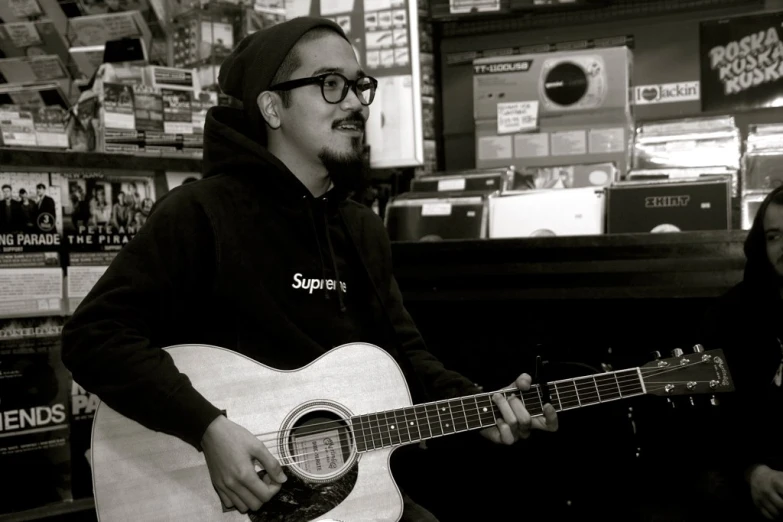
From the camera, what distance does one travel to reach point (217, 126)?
177 cm

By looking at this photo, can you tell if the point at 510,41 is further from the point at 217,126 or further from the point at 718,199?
the point at 217,126

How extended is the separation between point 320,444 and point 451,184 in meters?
1.50

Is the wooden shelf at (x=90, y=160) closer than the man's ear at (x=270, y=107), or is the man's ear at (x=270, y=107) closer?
the man's ear at (x=270, y=107)

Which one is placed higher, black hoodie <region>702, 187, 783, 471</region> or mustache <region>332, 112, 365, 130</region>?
mustache <region>332, 112, 365, 130</region>

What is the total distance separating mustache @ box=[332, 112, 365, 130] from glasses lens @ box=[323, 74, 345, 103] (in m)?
0.05

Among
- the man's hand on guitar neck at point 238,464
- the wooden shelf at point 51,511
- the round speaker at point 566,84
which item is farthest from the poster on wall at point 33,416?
the round speaker at point 566,84

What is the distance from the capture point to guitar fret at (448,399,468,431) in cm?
163

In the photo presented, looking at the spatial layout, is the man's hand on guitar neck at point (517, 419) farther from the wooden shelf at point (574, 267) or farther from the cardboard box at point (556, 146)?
the cardboard box at point (556, 146)

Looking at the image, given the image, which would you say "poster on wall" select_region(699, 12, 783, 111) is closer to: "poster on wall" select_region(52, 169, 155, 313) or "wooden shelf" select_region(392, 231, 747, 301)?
"wooden shelf" select_region(392, 231, 747, 301)

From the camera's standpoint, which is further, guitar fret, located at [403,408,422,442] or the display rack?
the display rack

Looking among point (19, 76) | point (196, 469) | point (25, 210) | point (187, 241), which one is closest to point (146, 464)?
point (196, 469)

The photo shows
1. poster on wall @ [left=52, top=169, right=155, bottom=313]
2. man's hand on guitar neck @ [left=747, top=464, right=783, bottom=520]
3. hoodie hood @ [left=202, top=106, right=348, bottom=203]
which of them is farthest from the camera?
poster on wall @ [left=52, top=169, right=155, bottom=313]

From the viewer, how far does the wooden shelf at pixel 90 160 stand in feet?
7.59

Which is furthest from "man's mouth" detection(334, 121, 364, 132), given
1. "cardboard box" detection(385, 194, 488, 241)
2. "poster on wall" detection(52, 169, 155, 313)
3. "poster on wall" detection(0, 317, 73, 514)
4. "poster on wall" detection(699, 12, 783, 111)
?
"poster on wall" detection(699, 12, 783, 111)
